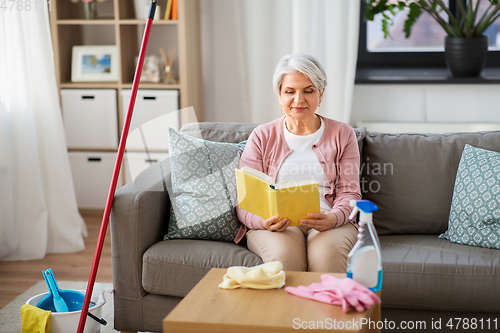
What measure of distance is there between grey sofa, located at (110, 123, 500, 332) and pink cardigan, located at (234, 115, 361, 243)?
0.62 ft

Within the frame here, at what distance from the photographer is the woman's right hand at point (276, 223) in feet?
5.46

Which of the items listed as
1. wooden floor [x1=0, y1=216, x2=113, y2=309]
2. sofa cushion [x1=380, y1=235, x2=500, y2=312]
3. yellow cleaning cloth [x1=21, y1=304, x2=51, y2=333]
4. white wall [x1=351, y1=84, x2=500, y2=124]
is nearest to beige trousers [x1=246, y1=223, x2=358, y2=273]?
sofa cushion [x1=380, y1=235, x2=500, y2=312]

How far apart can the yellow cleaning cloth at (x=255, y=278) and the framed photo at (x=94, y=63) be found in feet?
7.31

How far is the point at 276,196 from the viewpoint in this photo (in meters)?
1.58

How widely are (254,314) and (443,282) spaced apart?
777 millimetres

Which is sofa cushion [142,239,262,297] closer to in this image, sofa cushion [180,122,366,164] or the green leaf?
sofa cushion [180,122,366,164]

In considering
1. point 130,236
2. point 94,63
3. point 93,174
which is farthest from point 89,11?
point 130,236

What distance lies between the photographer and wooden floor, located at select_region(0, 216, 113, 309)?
2.34m

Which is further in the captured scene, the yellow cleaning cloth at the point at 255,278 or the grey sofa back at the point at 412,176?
the grey sofa back at the point at 412,176

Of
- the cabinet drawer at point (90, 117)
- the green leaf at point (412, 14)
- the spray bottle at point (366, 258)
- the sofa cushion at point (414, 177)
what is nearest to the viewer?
the spray bottle at point (366, 258)

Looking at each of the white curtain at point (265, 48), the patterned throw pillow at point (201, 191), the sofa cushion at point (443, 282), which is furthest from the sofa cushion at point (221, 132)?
the white curtain at point (265, 48)

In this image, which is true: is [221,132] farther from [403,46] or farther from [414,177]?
[403,46]

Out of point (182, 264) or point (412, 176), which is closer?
point (182, 264)

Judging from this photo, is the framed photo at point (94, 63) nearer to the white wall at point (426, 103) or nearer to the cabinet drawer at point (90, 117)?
the cabinet drawer at point (90, 117)
